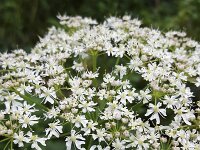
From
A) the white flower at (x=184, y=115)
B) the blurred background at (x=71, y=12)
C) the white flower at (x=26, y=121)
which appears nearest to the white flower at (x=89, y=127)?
the white flower at (x=26, y=121)

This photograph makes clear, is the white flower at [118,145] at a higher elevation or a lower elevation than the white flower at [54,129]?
lower

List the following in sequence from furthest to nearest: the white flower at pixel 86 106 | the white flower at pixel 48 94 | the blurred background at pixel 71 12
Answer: the blurred background at pixel 71 12, the white flower at pixel 48 94, the white flower at pixel 86 106

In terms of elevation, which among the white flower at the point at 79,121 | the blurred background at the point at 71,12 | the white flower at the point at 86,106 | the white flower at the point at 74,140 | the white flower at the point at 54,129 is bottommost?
the white flower at the point at 74,140

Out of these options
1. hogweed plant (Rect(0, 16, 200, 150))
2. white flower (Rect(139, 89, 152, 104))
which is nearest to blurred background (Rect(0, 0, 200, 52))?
hogweed plant (Rect(0, 16, 200, 150))

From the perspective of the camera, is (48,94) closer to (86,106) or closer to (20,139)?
(86,106)

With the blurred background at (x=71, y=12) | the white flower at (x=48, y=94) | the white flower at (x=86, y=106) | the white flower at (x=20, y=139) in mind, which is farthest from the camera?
the blurred background at (x=71, y=12)

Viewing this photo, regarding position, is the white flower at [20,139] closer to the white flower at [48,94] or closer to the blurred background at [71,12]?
the white flower at [48,94]
